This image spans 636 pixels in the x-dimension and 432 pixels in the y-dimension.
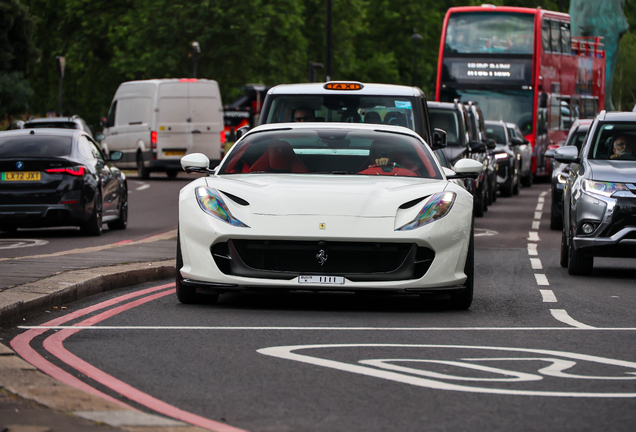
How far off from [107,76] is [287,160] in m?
50.3

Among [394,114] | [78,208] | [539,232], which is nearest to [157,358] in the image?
[394,114]

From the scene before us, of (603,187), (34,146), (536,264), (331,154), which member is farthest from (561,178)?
(331,154)

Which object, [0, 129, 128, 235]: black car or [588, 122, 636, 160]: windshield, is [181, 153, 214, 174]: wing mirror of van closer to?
[588, 122, 636, 160]: windshield

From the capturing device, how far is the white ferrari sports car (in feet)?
27.9

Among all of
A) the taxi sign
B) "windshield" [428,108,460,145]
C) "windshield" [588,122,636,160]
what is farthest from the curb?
"windshield" [428,108,460,145]

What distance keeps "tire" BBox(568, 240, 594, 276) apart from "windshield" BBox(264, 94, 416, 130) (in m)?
2.17

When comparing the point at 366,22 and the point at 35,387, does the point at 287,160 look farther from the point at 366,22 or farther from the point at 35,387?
the point at 366,22

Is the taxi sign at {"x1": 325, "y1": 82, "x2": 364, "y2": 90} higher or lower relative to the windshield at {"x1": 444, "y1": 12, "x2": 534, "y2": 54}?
lower

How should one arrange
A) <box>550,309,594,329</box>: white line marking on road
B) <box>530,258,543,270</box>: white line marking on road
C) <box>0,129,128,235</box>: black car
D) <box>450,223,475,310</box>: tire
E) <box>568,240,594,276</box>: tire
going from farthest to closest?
1. <box>0,129,128,235</box>: black car
2. <box>530,258,543,270</box>: white line marking on road
3. <box>568,240,594,276</box>: tire
4. <box>450,223,475,310</box>: tire
5. <box>550,309,594,329</box>: white line marking on road

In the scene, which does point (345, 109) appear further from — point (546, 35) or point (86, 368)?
point (546, 35)

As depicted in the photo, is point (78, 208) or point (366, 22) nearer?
point (78, 208)

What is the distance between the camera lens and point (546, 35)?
35125 millimetres

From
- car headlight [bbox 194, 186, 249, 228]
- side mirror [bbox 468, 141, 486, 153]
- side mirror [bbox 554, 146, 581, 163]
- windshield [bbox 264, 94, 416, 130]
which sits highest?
windshield [bbox 264, 94, 416, 130]

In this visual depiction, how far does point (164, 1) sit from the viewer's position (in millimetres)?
54656
